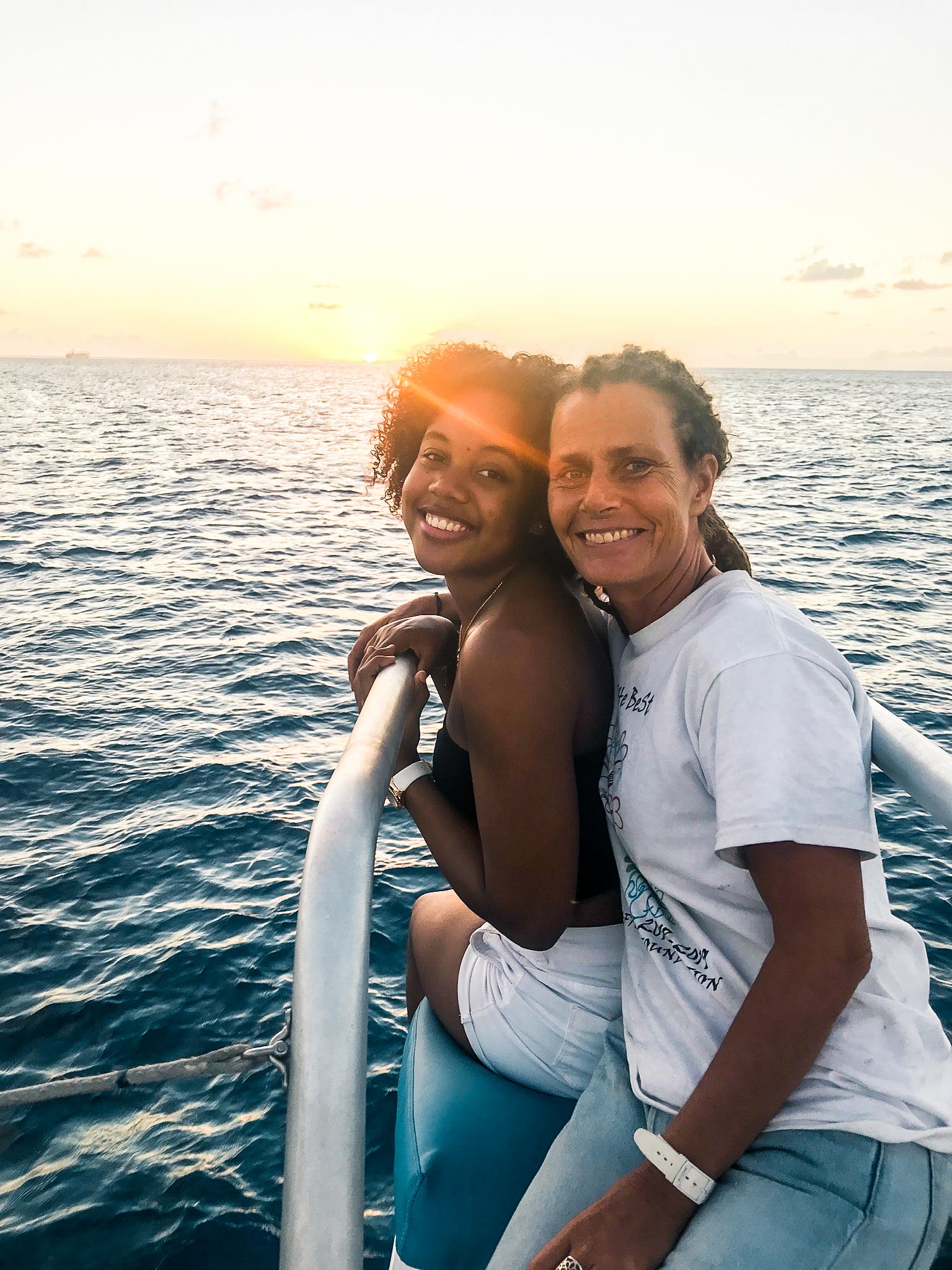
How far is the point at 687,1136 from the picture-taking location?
5.93ft

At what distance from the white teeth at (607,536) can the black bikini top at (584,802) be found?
52 cm

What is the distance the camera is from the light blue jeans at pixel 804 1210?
1.69 metres

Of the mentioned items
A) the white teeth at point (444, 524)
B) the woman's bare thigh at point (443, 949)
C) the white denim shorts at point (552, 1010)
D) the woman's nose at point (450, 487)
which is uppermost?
the woman's nose at point (450, 487)

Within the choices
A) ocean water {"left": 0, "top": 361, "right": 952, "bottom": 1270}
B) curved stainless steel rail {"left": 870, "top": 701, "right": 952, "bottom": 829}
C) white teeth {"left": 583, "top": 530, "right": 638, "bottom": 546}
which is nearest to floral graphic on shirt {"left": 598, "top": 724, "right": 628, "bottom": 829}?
white teeth {"left": 583, "top": 530, "right": 638, "bottom": 546}

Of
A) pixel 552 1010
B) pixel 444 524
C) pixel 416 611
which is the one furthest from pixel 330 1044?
pixel 416 611

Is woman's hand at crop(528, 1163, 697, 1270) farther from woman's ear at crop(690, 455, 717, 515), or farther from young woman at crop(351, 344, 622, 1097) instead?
woman's ear at crop(690, 455, 717, 515)

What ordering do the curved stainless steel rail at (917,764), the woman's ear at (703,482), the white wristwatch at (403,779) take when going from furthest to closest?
→ the white wristwatch at (403,779), the woman's ear at (703,482), the curved stainless steel rail at (917,764)

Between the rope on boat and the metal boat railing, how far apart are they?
16 centimetres

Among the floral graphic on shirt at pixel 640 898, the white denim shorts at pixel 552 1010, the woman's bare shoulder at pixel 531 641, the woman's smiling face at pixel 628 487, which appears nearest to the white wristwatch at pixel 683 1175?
the floral graphic on shirt at pixel 640 898

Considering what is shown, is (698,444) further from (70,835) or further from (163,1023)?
(70,835)

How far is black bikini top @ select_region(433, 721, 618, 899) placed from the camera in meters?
2.36

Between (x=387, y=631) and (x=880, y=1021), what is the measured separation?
154 centimetres

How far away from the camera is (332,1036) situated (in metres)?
1.24

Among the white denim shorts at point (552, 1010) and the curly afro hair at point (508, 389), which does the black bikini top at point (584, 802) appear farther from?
the curly afro hair at point (508, 389)
